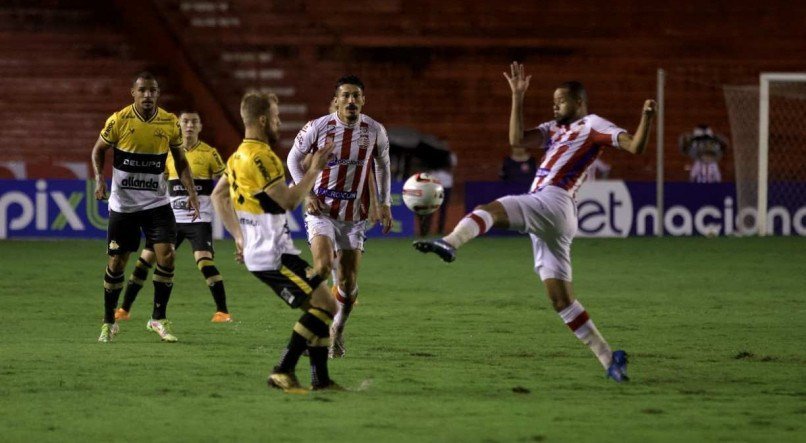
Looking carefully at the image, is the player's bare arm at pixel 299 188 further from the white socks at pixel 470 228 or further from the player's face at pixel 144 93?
the player's face at pixel 144 93

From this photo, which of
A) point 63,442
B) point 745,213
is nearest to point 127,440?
point 63,442

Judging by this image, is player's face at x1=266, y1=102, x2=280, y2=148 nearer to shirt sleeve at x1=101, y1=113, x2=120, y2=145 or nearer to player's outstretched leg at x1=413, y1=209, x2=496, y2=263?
player's outstretched leg at x1=413, y1=209, x2=496, y2=263

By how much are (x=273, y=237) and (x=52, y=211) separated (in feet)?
53.7

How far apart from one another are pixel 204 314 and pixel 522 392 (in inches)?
210

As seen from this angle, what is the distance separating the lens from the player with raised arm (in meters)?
8.16

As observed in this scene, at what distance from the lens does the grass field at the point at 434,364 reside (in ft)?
21.9

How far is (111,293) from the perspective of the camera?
10422mm

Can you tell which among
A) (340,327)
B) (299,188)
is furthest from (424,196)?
(299,188)

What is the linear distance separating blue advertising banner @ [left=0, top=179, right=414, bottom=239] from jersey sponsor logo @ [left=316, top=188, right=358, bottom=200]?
13306 millimetres

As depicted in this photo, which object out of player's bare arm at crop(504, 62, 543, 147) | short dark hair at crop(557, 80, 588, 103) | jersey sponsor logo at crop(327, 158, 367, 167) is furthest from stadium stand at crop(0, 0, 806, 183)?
short dark hair at crop(557, 80, 588, 103)

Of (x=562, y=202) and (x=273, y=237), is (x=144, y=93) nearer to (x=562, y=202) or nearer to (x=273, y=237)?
(x=273, y=237)

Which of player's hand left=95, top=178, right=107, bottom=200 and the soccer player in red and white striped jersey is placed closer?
the soccer player in red and white striped jersey

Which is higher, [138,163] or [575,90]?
[575,90]

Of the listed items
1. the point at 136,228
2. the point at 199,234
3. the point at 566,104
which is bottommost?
the point at 199,234
